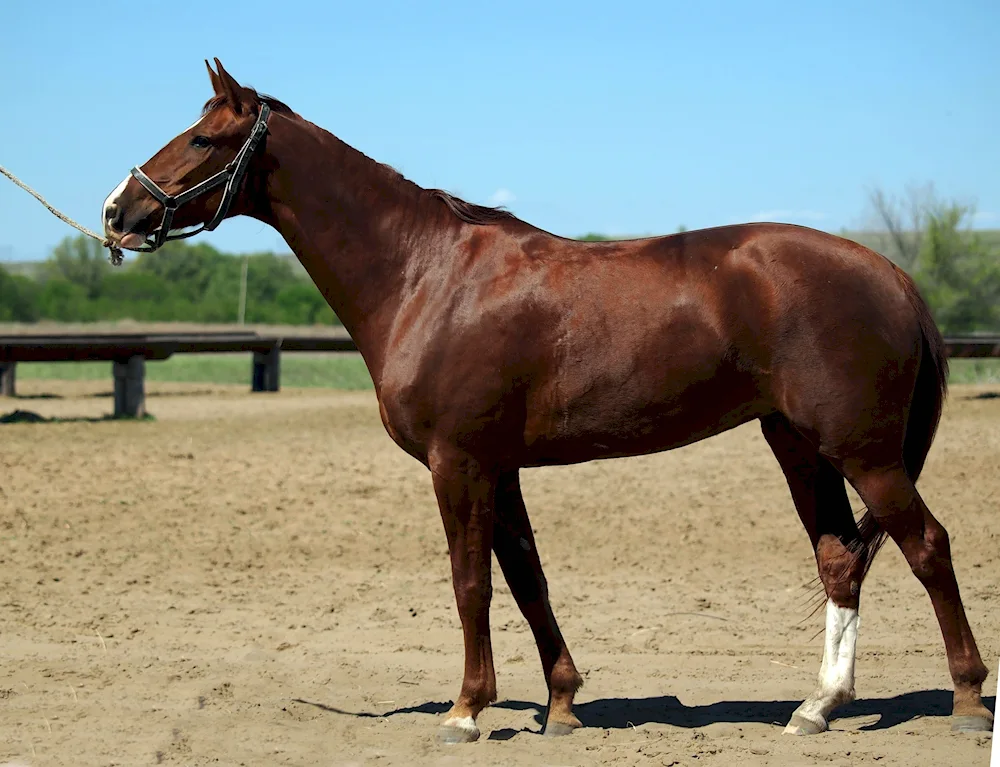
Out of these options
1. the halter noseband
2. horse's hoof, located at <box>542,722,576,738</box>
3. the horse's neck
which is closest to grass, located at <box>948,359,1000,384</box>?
horse's hoof, located at <box>542,722,576,738</box>

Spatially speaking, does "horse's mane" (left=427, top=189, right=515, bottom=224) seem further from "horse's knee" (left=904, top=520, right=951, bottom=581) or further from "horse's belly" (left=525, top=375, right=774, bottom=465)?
"horse's knee" (left=904, top=520, right=951, bottom=581)

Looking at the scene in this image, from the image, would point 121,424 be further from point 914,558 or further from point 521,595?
point 914,558

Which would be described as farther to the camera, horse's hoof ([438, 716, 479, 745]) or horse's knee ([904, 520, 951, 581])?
horse's hoof ([438, 716, 479, 745])

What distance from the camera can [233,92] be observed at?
424cm

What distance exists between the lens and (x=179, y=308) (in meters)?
54.5

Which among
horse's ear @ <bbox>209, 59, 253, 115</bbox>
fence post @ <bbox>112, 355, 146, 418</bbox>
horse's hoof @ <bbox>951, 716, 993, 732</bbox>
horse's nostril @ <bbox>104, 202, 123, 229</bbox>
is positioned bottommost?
horse's hoof @ <bbox>951, 716, 993, 732</bbox>

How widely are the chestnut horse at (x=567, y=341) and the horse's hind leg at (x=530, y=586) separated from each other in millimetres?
13

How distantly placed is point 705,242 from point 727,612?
2.76 meters

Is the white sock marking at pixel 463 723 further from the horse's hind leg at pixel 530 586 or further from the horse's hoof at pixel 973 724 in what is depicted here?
the horse's hoof at pixel 973 724

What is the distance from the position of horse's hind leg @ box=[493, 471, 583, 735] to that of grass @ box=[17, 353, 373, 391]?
55.0ft

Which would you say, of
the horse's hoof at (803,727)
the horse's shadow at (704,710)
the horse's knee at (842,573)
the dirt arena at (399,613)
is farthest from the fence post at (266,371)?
the horse's hoof at (803,727)

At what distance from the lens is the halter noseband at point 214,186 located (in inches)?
166

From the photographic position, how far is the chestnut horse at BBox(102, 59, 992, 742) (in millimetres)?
4031

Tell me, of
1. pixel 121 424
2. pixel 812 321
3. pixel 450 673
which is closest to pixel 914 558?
pixel 812 321
